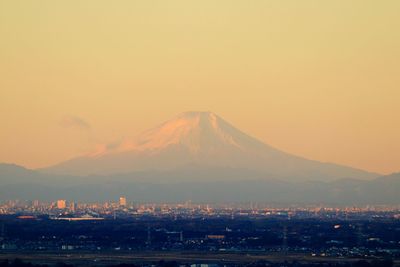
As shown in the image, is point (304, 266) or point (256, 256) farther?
point (256, 256)

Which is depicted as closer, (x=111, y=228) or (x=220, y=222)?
(x=111, y=228)

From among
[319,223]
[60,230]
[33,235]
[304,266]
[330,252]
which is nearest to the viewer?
[304,266]

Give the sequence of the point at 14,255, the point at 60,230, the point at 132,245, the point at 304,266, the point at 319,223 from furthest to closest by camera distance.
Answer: the point at 319,223 → the point at 60,230 → the point at 132,245 → the point at 14,255 → the point at 304,266

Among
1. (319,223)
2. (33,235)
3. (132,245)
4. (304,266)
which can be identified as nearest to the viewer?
(304,266)

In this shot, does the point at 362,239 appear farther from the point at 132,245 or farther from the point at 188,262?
the point at 188,262

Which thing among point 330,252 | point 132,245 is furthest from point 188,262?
point 132,245

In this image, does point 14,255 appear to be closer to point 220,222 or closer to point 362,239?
point 362,239

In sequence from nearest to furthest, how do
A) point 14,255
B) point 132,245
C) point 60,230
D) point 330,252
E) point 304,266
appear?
point 304,266 → point 14,255 → point 330,252 → point 132,245 → point 60,230

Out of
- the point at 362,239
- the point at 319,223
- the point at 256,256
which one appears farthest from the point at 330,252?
the point at 319,223
